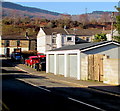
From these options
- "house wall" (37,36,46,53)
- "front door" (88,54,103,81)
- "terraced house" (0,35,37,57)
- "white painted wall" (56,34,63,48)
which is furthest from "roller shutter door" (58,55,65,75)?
"terraced house" (0,35,37,57)

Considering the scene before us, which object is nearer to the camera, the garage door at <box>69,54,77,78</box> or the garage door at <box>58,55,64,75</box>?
the garage door at <box>69,54,77,78</box>

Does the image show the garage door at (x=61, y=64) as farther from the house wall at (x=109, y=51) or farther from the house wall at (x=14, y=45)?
the house wall at (x=14, y=45)

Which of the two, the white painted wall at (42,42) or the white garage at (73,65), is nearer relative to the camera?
the white garage at (73,65)

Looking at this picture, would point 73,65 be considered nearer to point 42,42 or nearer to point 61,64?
point 61,64

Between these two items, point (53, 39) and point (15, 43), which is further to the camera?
point (15, 43)

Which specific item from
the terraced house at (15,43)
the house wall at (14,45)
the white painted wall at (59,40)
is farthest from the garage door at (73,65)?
the house wall at (14,45)

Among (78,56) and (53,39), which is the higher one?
(53,39)

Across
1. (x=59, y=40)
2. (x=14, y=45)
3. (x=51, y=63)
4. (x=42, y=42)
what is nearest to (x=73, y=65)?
(x=51, y=63)

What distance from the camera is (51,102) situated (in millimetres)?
14555

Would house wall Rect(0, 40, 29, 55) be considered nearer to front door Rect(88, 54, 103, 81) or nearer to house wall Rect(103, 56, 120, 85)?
front door Rect(88, 54, 103, 81)

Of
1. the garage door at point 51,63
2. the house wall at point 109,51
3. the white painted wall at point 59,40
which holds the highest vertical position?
the white painted wall at point 59,40

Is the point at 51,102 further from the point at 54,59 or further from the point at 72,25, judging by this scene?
the point at 72,25

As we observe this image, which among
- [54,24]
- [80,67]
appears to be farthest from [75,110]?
[54,24]

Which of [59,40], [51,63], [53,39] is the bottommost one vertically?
[51,63]
